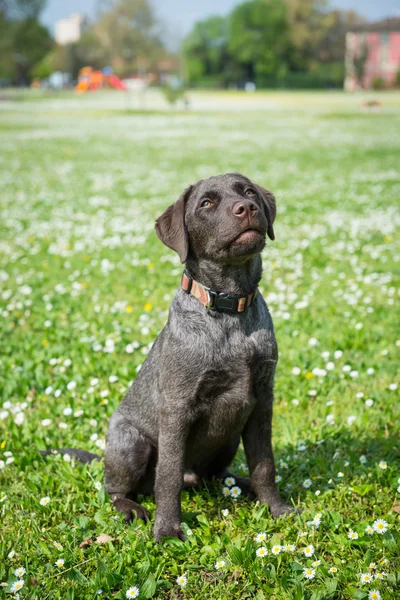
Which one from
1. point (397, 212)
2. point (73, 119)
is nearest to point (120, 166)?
point (397, 212)

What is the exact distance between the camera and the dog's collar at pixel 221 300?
10.5ft

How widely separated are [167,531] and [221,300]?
128 cm

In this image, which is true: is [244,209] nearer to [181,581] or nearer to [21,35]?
[181,581]

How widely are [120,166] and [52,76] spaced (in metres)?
95.3

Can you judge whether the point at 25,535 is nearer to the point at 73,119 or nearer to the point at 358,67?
the point at 73,119

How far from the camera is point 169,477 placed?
3.22 meters

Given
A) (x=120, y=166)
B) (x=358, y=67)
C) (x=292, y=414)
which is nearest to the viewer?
(x=292, y=414)

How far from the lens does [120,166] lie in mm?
21516

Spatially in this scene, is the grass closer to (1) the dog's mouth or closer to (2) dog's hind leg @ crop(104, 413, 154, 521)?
(2) dog's hind leg @ crop(104, 413, 154, 521)

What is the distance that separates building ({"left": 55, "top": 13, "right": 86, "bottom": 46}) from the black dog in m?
130

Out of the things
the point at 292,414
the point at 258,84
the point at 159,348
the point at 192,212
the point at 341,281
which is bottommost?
the point at 258,84

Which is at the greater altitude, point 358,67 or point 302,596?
point 302,596

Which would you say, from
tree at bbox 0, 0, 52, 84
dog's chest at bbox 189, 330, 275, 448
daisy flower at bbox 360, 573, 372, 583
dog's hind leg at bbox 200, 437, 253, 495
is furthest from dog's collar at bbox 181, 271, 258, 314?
tree at bbox 0, 0, 52, 84

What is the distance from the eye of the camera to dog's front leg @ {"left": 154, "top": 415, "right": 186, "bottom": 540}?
3.19 meters
